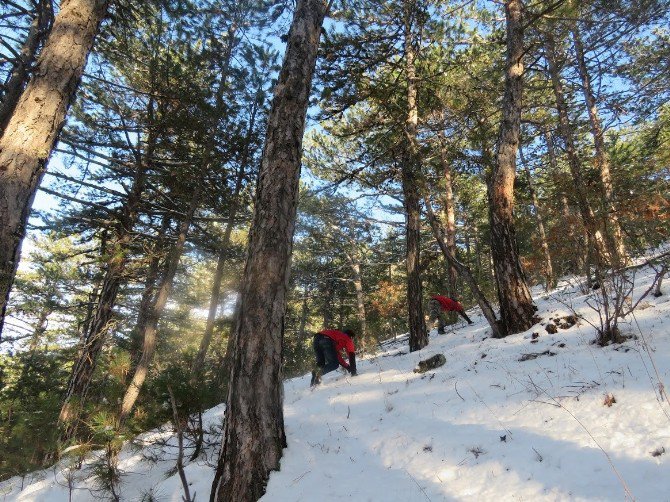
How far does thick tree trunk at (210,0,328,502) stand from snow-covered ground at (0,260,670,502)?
28cm

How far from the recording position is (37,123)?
3438 millimetres

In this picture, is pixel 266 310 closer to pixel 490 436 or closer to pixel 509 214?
pixel 490 436

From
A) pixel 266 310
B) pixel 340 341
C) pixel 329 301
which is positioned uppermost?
pixel 329 301

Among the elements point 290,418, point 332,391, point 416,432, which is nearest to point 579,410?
point 416,432

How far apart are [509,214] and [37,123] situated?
21.4 ft

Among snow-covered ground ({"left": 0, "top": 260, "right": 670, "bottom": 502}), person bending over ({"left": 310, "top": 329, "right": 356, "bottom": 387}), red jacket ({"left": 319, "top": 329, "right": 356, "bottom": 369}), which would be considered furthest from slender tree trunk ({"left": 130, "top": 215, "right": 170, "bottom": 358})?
red jacket ({"left": 319, "top": 329, "right": 356, "bottom": 369})

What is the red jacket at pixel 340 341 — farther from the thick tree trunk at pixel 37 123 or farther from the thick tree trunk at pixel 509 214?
the thick tree trunk at pixel 37 123

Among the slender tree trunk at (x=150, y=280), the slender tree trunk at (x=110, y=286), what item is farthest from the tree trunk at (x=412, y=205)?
the slender tree trunk at (x=150, y=280)

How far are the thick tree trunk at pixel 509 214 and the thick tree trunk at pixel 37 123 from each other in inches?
244

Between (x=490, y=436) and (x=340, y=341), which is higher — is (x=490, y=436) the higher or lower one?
the lower one

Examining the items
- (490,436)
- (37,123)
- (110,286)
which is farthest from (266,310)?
(110,286)

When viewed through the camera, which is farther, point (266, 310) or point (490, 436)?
point (266, 310)

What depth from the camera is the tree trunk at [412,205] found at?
25.2 ft

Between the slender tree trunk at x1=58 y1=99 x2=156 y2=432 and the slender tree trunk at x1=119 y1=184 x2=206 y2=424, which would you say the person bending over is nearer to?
the slender tree trunk at x1=119 y1=184 x2=206 y2=424
